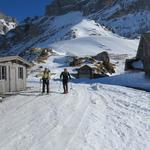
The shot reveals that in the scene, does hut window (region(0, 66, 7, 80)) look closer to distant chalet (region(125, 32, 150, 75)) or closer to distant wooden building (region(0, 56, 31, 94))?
distant wooden building (region(0, 56, 31, 94))

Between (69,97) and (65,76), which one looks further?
(65,76)

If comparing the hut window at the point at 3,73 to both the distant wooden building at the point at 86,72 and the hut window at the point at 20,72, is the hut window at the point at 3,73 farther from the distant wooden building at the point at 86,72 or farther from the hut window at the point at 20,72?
the distant wooden building at the point at 86,72

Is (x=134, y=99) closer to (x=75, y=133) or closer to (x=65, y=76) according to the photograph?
(x=65, y=76)

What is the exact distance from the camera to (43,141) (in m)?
12.6

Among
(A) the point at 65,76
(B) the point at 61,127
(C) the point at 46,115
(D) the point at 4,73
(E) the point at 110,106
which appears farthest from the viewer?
(D) the point at 4,73

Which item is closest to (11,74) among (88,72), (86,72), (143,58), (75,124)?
(75,124)

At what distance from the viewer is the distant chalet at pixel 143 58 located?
41713mm

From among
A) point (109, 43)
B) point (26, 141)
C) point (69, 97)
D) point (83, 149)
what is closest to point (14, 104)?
point (69, 97)

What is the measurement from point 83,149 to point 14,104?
9601 mm

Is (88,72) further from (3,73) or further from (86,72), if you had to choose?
(3,73)

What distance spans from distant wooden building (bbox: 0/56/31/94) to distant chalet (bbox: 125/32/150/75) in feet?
49.2

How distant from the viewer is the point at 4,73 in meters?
28.1

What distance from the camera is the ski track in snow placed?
12.3 meters

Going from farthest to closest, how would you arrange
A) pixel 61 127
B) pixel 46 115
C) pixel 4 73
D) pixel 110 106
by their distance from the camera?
pixel 4 73 < pixel 110 106 < pixel 46 115 < pixel 61 127
